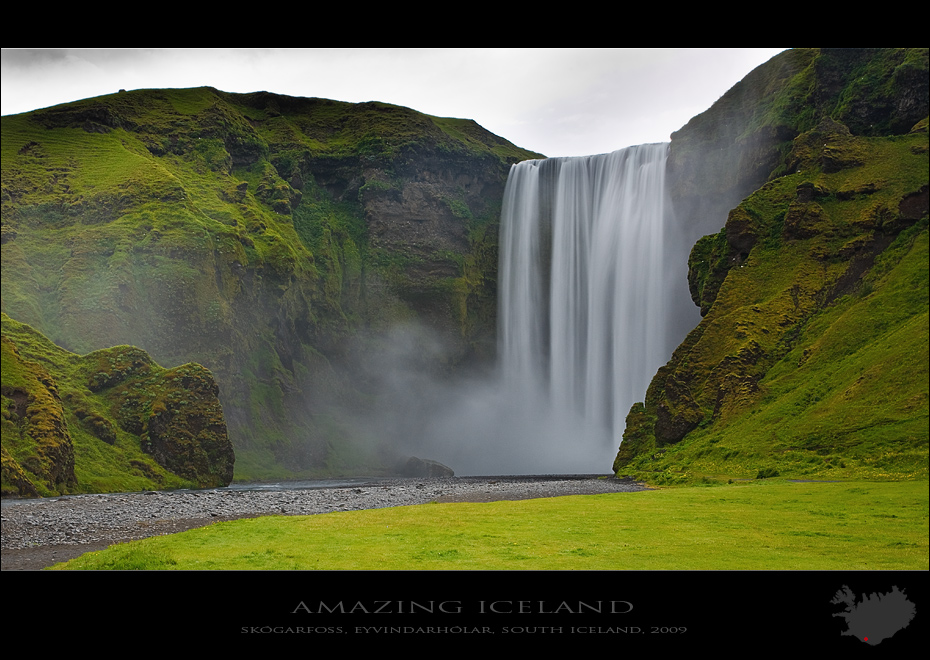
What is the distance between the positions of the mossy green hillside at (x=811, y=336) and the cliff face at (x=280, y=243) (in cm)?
3028

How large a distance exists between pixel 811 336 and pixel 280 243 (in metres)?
61.0

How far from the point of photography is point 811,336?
3775 centimetres

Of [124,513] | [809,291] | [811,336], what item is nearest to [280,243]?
[809,291]

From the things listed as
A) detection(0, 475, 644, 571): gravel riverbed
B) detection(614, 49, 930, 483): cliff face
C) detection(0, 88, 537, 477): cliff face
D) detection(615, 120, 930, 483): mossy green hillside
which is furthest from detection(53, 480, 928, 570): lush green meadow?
detection(0, 88, 537, 477): cliff face

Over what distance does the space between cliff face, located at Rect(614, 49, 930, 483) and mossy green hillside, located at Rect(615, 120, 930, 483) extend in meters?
0.09

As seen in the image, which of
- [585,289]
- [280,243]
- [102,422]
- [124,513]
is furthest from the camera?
[280,243]

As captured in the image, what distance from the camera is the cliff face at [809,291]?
24453 millimetres

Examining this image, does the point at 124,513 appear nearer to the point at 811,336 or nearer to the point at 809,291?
the point at 811,336

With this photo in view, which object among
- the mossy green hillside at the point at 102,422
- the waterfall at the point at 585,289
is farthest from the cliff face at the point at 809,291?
the mossy green hillside at the point at 102,422

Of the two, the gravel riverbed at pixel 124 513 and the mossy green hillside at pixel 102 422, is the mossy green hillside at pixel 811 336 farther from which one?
the mossy green hillside at pixel 102 422

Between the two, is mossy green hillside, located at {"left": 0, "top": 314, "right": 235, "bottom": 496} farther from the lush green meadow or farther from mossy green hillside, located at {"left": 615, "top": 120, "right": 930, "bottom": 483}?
mossy green hillside, located at {"left": 615, "top": 120, "right": 930, "bottom": 483}

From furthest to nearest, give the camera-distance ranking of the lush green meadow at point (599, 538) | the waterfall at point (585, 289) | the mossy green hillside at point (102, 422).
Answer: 1. the waterfall at point (585, 289)
2. the mossy green hillside at point (102, 422)
3. the lush green meadow at point (599, 538)

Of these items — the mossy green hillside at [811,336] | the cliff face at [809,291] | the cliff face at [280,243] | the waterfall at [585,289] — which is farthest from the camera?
the waterfall at [585,289]
